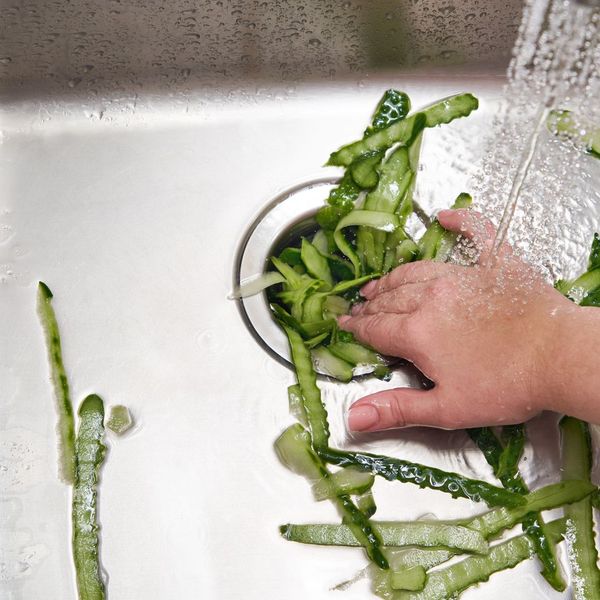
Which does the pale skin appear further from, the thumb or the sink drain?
the sink drain

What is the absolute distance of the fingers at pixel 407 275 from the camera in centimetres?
95

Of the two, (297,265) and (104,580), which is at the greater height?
(297,265)

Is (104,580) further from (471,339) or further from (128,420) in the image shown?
(471,339)

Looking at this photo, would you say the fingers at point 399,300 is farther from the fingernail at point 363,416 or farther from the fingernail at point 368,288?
the fingernail at point 363,416

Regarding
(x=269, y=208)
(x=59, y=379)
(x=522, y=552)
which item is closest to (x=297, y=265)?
(x=269, y=208)

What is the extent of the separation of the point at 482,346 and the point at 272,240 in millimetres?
330

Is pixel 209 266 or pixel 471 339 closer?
pixel 471 339

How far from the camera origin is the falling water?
0.97m

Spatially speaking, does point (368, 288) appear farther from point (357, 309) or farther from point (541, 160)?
point (541, 160)

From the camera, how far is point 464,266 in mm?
982

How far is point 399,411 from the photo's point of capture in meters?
0.89

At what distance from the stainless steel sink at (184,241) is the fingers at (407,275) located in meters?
0.12

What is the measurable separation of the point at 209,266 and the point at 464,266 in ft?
1.14

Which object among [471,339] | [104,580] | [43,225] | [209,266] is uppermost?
[43,225]
